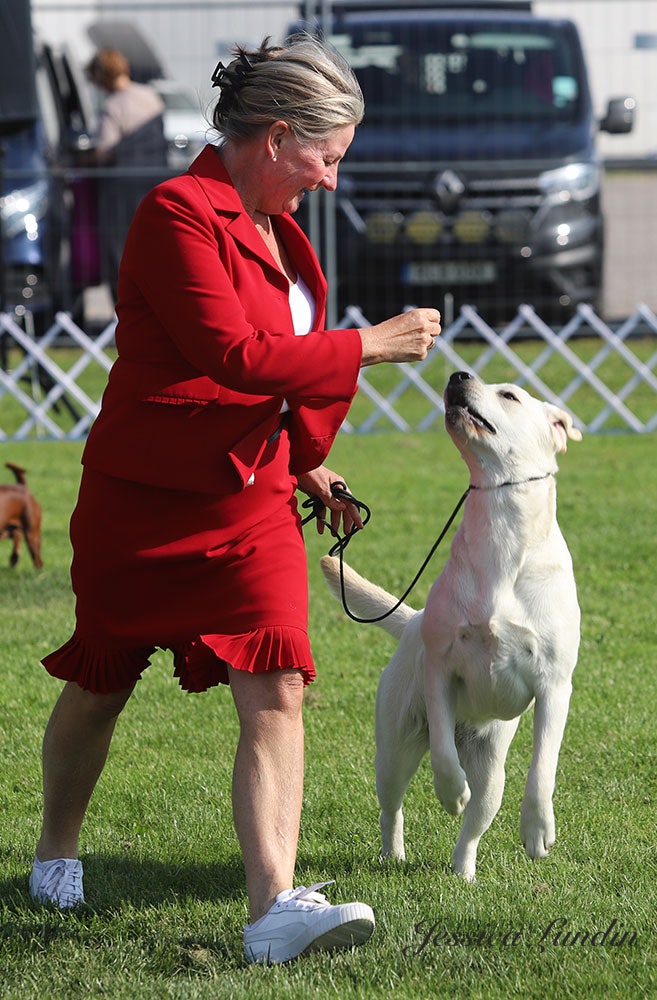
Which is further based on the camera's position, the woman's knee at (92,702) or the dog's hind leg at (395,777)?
the dog's hind leg at (395,777)

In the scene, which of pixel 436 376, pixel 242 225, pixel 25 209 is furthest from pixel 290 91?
pixel 25 209

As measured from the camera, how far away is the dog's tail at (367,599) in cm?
383

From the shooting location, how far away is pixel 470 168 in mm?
11641

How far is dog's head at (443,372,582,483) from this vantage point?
3.39m

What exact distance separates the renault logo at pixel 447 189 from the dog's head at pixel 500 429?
8.38 meters

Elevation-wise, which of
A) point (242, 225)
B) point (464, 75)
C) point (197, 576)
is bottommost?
point (197, 576)

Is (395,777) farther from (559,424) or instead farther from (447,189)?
(447,189)

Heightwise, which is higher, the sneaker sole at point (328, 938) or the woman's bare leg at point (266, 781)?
the woman's bare leg at point (266, 781)

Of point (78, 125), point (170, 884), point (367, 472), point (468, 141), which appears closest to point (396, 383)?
point (468, 141)

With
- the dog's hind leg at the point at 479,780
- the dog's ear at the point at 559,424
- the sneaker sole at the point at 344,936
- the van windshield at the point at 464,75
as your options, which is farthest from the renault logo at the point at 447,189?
the sneaker sole at the point at 344,936

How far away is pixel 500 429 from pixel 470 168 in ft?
28.4

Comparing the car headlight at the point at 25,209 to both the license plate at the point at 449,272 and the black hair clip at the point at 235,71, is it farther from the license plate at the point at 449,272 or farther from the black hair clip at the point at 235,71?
the black hair clip at the point at 235,71

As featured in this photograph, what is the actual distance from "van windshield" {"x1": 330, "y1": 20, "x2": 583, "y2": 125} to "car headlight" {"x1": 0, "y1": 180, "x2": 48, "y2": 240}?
9.51 ft

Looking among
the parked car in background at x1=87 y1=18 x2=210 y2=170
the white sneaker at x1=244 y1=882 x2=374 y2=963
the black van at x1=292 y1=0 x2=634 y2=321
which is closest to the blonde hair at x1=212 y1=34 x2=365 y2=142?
the white sneaker at x1=244 y1=882 x2=374 y2=963
